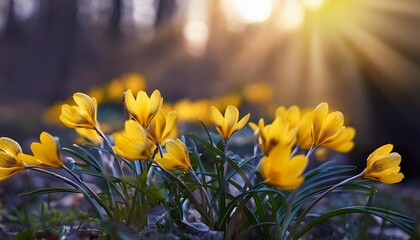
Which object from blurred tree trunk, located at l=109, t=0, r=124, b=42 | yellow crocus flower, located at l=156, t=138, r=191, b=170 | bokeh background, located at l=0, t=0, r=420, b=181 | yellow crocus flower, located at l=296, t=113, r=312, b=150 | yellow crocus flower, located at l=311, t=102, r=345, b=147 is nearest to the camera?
yellow crocus flower, located at l=156, t=138, r=191, b=170

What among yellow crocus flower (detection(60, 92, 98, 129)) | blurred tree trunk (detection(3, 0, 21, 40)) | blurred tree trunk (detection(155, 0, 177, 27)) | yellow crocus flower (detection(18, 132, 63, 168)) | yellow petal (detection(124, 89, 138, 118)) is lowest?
blurred tree trunk (detection(3, 0, 21, 40))

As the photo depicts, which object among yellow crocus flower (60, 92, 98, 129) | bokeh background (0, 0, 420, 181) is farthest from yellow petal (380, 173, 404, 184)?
bokeh background (0, 0, 420, 181)

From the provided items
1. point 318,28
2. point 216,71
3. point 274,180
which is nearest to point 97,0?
point 216,71

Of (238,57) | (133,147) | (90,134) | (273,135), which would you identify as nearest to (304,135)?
(273,135)

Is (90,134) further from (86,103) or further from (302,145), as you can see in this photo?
(302,145)

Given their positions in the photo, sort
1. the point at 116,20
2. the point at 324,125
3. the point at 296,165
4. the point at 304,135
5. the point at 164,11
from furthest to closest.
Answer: the point at 164,11, the point at 116,20, the point at 304,135, the point at 324,125, the point at 296,165

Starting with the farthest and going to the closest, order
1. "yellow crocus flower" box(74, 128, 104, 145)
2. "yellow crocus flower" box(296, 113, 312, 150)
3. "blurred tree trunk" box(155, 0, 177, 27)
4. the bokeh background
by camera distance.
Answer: "blurred tree trunk" box(155, 0, 177, 27) → the bokeh background → "yellow crocus flower" box(74, 128, 104, 145) → "yellow crocus flower" box(296, 113, 312, 150)

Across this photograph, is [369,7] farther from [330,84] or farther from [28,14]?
[28,14]

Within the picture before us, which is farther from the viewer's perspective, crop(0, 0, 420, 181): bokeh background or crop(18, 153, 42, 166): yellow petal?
crop(0, 0, 420, 181): bokeh background

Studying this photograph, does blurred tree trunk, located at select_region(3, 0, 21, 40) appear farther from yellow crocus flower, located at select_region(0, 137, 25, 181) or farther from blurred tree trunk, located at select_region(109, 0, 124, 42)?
yellow crocus flower, located at select_region(0, 137, 25, 181)
